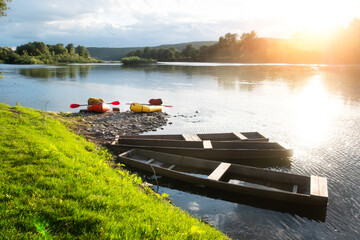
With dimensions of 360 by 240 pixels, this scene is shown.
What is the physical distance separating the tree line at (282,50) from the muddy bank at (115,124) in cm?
14245

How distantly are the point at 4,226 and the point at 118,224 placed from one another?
6.41ft

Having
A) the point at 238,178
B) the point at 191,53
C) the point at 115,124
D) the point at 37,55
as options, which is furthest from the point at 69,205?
the point at 191,53

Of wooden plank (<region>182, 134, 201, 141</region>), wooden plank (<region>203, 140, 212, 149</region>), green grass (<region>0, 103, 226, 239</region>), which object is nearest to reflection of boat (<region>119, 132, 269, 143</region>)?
wooden plank (<region>182, 134, 201, 141</region>)

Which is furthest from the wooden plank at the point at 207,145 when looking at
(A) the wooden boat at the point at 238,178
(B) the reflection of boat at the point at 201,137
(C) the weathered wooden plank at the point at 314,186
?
(C) the weathered wooden plank at the point at 314,186

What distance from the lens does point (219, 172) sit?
11.6 m

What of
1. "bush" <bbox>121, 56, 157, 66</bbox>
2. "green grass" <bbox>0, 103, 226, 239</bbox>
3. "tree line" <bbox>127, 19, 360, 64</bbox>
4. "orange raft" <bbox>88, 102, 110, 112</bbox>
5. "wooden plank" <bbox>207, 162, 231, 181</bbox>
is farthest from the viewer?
"bush" <bbox>121, 56, 157, 66</bbox>

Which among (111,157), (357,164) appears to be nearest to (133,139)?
(111,157)

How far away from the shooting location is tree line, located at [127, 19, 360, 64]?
5600 inches

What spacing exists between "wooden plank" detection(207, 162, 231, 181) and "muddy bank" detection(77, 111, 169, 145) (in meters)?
7.28

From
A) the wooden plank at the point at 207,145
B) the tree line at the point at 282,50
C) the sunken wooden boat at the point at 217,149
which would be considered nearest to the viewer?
the sunken wooden boat at the point at 217,149

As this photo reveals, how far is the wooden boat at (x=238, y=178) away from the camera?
9865 millimetres

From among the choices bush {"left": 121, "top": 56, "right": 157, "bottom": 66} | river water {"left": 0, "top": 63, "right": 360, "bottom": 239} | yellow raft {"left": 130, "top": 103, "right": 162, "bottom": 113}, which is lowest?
river water {"left": 0, "top": 63, "right": 360, "bottom": 239}

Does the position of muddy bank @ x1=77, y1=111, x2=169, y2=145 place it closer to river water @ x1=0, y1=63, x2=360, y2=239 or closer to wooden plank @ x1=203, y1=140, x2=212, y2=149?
river water @ x1=0, y1=63, x2=360, y2=239

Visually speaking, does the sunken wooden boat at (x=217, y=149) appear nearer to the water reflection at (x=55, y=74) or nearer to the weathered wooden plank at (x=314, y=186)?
the weathered wooden plank at (x=314, y=186)
